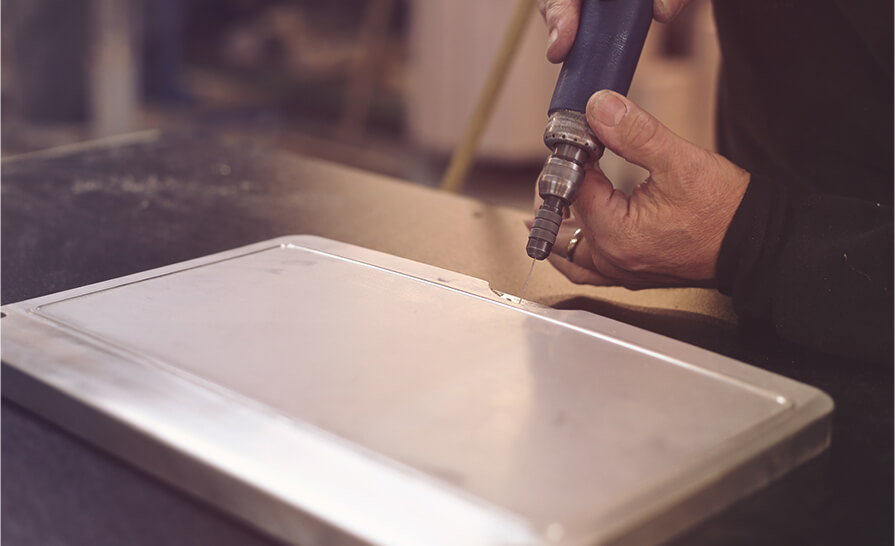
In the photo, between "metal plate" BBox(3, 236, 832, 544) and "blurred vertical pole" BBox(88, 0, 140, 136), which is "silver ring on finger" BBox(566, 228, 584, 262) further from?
"blurred vertical pole" BBox(88, 0, 140, 136)

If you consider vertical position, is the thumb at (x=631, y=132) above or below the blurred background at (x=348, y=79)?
above

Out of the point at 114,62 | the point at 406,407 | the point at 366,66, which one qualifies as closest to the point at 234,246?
the point at 406,407

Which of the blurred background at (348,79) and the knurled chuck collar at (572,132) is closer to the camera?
the knurled chuck collar at (572,132)

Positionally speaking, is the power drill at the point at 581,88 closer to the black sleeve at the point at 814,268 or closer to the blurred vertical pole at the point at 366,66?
the black sleeve at the point at 814,268

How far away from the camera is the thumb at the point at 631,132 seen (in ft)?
1.87

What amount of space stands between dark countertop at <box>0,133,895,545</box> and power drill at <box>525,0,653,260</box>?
0.27ft

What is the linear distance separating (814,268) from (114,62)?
2.85 meters

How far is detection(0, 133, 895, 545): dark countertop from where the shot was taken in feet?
1.23

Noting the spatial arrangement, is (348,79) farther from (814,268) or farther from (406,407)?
(406,407)

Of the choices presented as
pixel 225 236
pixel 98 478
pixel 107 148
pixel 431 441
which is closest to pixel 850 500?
pixel 431 441

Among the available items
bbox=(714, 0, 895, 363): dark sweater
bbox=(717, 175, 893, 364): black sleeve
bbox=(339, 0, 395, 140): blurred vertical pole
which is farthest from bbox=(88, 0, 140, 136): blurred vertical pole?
bbox=(717, 175, 893, 364): black sleeve

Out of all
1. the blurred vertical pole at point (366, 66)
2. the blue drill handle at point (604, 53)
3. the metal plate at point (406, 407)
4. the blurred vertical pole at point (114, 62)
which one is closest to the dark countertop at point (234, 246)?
the metal plate at point (406, 407)

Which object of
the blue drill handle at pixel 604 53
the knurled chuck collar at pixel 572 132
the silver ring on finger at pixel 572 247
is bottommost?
the silver ring on finger at pixel 572 247

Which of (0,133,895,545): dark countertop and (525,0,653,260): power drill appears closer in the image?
(0,133,895,545): dark countertop
